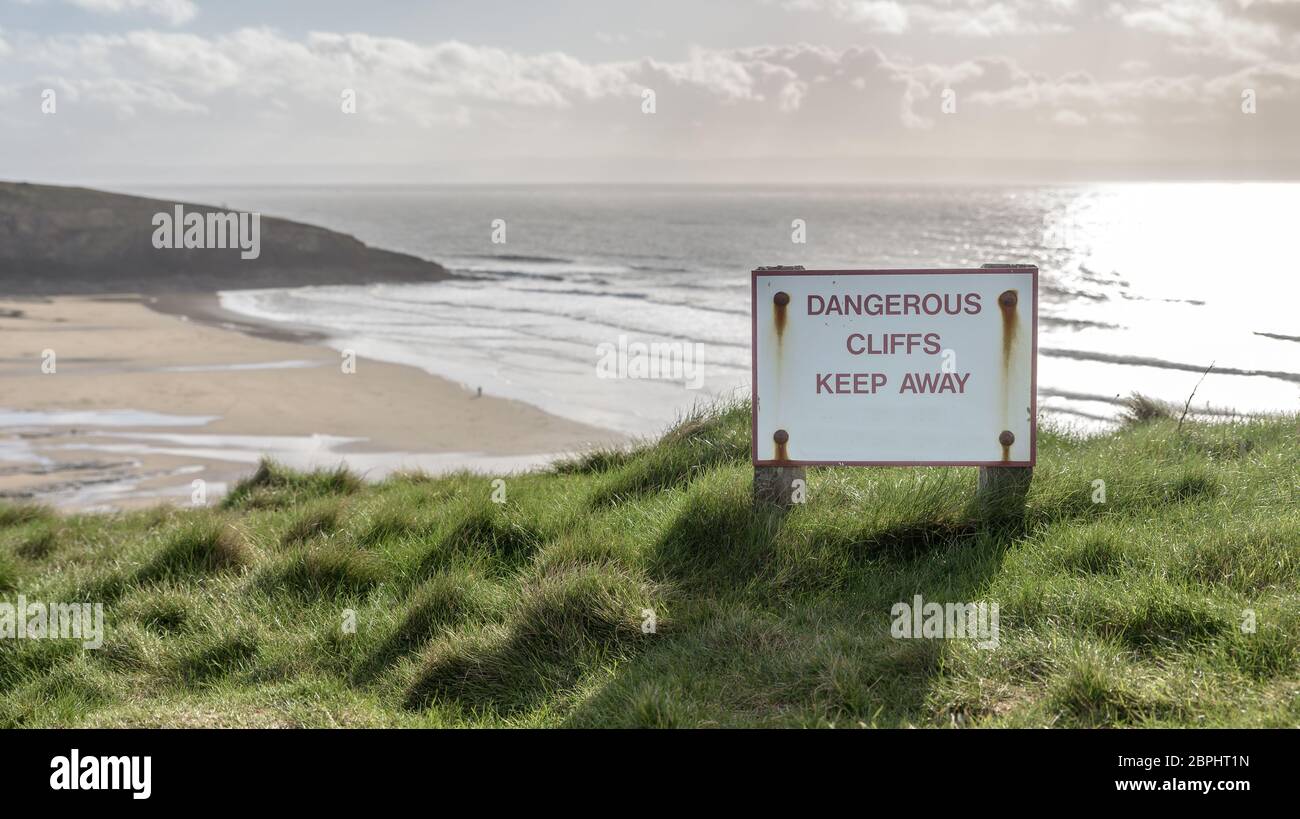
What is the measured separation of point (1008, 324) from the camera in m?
5.16

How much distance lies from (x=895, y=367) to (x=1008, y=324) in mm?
616

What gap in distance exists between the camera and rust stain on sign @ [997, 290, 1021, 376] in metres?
5.15

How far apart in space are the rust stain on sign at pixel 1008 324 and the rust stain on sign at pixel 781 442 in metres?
1.17

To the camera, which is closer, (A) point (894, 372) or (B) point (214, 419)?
(A) point (894, 372)

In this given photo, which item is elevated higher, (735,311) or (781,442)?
(735,311)

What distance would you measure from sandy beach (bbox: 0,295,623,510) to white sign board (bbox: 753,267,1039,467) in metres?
4.80

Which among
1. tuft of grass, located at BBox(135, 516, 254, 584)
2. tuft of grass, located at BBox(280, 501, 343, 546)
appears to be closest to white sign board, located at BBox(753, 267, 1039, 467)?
tuft of grass, located at BBox(280, 501, 343, 546)

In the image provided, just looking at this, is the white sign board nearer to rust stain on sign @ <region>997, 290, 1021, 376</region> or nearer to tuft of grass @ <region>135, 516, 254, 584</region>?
rust stain on sign @ <region>997, 290, 1021, 376</region>

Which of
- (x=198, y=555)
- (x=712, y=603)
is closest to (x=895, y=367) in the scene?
(x=712, y=603)

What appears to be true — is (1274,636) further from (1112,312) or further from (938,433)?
(1112,312)

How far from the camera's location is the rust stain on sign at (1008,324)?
16.9 feet

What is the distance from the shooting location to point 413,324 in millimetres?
27250

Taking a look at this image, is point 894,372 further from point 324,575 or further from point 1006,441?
point 324,575
